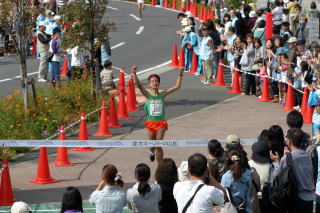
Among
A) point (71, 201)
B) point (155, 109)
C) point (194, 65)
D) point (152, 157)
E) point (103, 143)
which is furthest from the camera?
point (194, 65)

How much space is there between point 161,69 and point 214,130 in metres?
9.06

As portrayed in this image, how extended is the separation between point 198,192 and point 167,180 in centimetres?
128

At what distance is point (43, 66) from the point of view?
24078mm

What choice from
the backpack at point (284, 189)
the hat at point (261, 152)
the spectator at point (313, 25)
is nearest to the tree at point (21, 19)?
the hat at point (261, 152)

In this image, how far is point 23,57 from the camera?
18406 mm

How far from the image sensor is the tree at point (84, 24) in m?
20.2

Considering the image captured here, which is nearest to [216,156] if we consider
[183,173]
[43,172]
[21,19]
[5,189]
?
[183,173]

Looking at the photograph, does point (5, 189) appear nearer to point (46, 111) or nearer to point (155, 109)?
point (155, 109)

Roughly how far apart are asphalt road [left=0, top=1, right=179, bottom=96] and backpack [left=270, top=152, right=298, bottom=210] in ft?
43.5

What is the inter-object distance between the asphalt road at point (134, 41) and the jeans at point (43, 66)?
2.57ft

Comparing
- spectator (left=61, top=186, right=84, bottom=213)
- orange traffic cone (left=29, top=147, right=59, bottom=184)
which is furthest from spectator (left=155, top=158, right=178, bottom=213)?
orange traffic cone (left=29, top=147, right=59, bottom=184)

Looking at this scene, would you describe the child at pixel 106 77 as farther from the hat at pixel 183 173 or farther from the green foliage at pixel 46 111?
the hat at pixel 183 173

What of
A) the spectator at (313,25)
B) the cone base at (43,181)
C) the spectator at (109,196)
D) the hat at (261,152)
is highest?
the spectator at (313,25)

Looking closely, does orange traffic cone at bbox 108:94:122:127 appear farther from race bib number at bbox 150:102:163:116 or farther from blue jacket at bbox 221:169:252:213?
blue jacket at bbox 221:169:252:213
